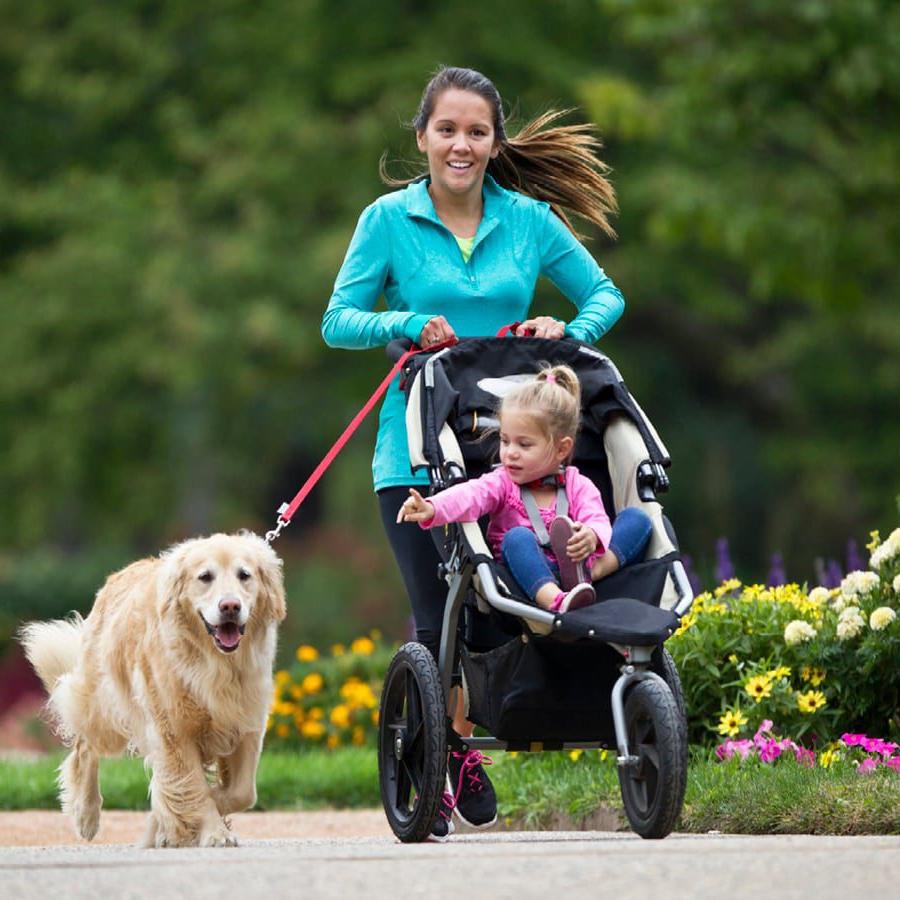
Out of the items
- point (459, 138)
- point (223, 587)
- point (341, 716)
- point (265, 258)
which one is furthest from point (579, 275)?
point (265, 258)

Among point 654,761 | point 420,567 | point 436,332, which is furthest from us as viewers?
point 420,567

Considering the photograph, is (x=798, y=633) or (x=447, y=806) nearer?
(x=447, y=806)

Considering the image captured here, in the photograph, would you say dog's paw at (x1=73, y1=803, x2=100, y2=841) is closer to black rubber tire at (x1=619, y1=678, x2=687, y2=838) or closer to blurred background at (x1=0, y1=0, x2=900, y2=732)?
black rubber tire at (x1=619, y1=678, x2=687, y2=838)

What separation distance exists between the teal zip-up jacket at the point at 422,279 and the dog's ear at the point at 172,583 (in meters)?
0.82

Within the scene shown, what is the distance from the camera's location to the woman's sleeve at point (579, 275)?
702 cm

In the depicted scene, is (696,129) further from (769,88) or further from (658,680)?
(658,680)

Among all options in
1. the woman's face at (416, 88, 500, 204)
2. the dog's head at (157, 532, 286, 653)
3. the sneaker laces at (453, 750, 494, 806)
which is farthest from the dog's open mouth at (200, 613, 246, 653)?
the woman's face at (416, 88, 500, 204)

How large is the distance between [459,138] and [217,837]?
251cm

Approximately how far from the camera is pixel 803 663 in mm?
7598

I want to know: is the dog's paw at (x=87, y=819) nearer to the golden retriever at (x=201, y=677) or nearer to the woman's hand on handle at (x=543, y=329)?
the golden retriever at (x=201, y=677)

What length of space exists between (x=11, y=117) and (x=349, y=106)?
200 inches

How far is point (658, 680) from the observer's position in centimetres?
566

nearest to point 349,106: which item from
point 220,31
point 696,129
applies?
point 220,31

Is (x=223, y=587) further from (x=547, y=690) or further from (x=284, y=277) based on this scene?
(x=284, y=277)
